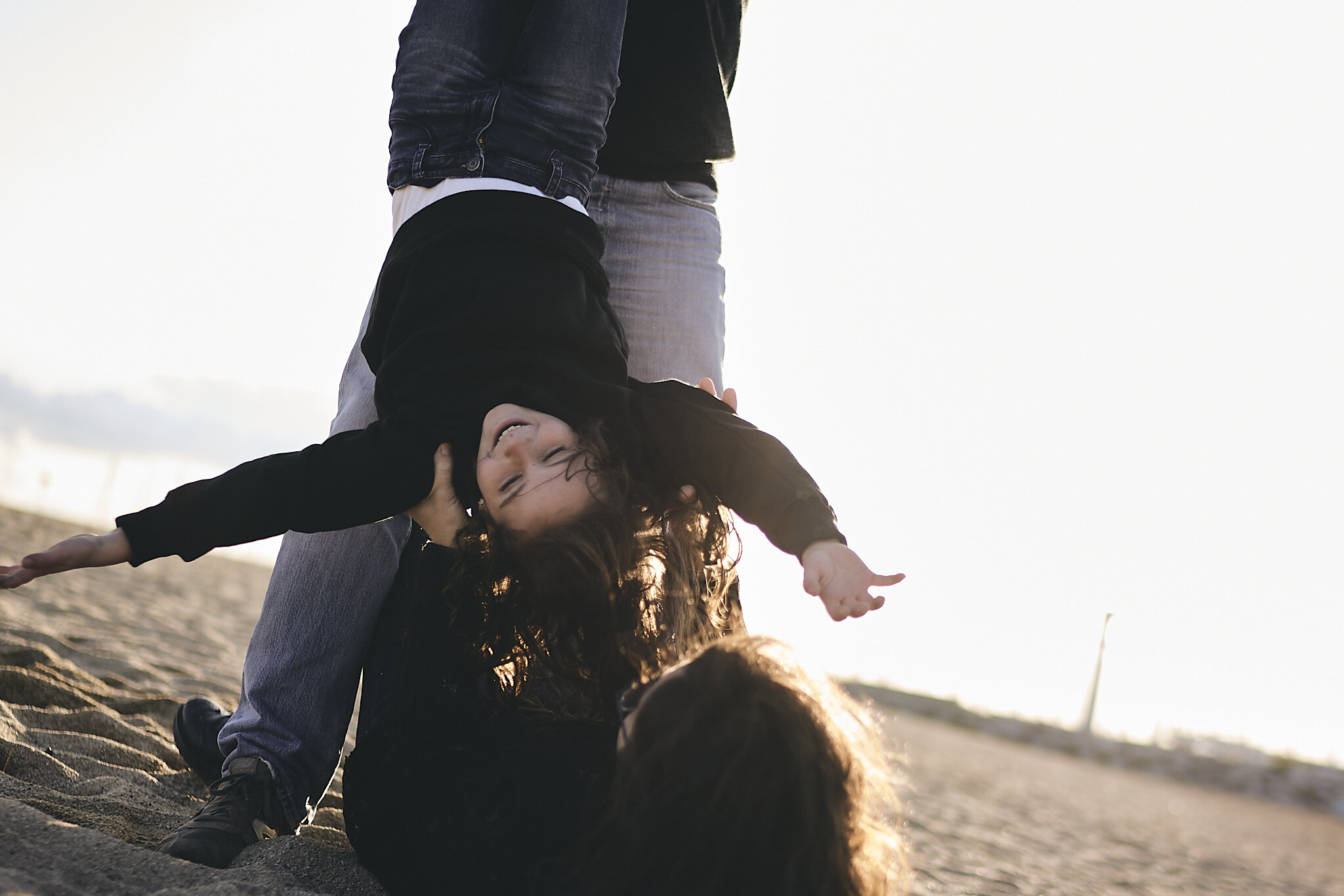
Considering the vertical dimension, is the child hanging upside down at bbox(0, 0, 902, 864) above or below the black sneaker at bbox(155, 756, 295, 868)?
above

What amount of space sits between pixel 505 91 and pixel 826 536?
128 centimetres

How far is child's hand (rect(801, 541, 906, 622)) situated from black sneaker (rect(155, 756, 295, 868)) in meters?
1.02

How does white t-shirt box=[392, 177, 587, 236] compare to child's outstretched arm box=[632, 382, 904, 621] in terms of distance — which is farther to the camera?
white t-shirt box=[392, 177, 587, 236]

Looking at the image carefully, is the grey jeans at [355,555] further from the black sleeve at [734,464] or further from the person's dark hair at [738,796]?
the person's dark hair at [738,796]

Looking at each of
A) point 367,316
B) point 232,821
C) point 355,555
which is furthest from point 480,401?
point 232,821

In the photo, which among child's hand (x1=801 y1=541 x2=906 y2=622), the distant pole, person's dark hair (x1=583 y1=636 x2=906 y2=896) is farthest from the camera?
the distant pole

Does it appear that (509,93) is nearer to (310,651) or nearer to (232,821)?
(310,651)

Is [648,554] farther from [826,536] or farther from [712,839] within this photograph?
[712,839]

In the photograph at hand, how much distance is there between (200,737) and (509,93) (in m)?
1.53

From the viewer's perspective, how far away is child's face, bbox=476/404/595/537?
1.55 metres

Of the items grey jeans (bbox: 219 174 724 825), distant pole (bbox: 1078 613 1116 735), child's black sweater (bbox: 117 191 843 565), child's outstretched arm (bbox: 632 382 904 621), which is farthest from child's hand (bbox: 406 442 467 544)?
distant pole (bbox: 1078 613 1116 735)

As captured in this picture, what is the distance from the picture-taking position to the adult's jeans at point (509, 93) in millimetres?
1955

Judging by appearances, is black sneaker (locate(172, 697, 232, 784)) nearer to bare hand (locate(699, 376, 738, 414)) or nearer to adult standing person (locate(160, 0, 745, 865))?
adult standing person (locate(160, 0, 745, 865))

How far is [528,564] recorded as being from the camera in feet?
4.98
